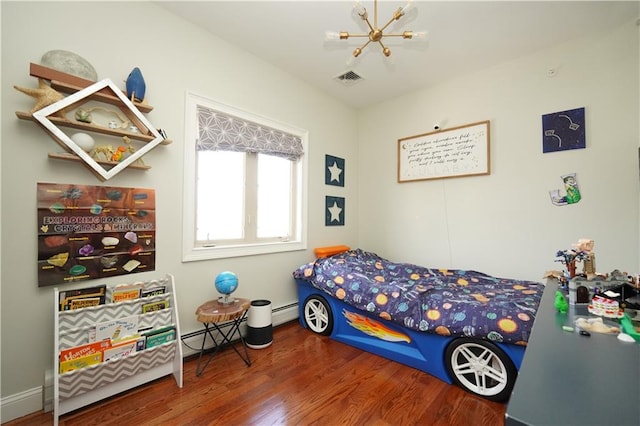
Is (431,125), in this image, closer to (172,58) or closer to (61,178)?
(172,58)

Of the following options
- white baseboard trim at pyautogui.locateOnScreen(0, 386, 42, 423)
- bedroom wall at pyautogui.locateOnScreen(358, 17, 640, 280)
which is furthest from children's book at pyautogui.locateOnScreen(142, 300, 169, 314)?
bedroom wall at pyautogui.locateOnScreen(358, 17, 640, 280)

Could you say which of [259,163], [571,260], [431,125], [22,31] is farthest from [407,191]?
[22,31]

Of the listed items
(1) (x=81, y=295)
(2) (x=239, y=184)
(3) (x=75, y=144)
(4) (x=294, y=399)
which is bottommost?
(4) (x=294, y=399)

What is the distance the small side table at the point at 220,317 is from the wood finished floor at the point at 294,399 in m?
0.09

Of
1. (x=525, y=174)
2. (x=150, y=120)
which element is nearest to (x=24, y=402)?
(x=150, y=120)

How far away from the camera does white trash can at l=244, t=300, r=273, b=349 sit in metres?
2.32

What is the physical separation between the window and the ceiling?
66 cm

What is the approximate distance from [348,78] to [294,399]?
121 inches

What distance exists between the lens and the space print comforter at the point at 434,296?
165 cm

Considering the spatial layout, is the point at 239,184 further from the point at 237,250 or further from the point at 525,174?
the point at 525,174

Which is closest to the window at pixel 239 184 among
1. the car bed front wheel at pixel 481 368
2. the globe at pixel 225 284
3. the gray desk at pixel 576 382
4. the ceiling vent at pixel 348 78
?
the globe at pixel 225 284

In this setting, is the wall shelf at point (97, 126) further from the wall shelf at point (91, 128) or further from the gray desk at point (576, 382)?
the gray desk at point (576, 382)

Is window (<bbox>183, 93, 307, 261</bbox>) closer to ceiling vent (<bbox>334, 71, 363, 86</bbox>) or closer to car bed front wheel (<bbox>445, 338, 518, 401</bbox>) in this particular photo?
ceiling vent (<bbox>334, 71, 363, 86</bbox>)

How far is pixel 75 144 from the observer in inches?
61.4
